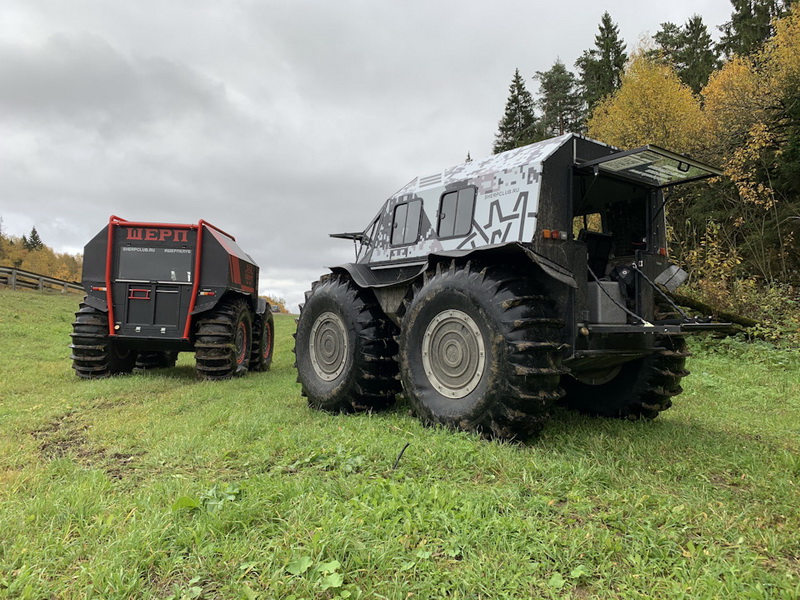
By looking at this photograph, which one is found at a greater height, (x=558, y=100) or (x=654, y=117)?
(x=558, y=100)

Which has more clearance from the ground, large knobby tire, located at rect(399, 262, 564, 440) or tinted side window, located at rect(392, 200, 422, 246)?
tinted side window, located at rect(392, 200, 422, 246)

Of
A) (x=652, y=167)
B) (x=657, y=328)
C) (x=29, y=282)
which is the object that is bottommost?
(x=657, y=328)

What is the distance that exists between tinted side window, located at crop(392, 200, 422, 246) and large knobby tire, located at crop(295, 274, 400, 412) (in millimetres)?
733

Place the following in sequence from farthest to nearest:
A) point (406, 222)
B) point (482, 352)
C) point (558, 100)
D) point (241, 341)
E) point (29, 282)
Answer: point (558, 100) → point (29, 282) → point (241, 341) → point (406, 222) → point (482, 352)

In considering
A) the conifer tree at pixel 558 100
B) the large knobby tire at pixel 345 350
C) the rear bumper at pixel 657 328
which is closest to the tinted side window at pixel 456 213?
the large knobby tire at pixel 345 350

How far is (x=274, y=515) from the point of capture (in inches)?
107

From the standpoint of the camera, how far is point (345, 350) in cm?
A: 565

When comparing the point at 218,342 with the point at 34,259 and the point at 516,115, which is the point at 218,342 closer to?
the point at 516,115

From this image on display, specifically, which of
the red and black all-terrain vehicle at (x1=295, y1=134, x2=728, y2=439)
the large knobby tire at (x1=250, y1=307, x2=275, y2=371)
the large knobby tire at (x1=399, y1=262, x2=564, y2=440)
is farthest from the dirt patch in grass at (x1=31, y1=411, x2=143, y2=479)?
the large knobby tire at (x1=250, y1=307, x2=275, y2=371)

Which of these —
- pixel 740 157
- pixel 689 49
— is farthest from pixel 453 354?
pixel 689 49

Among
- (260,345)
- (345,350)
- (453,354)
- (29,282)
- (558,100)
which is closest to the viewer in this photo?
(453,354)

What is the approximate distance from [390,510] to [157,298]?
7387 mm

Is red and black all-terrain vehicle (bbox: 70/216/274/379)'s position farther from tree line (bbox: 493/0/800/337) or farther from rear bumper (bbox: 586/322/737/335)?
tree line (bbox: 493/0/800/337)

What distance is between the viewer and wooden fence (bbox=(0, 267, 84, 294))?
25969 mm
